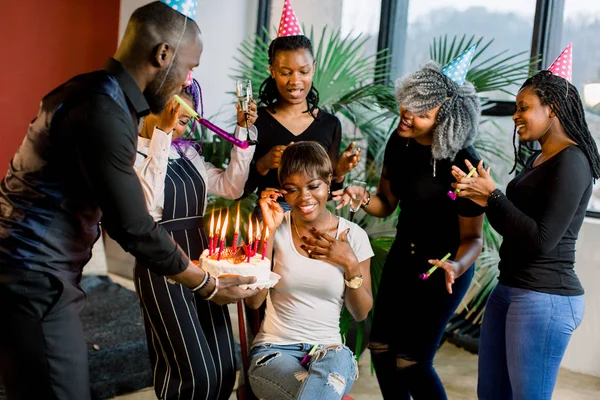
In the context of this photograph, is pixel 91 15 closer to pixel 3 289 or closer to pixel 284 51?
pixel 284 51

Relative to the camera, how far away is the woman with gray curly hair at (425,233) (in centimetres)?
254

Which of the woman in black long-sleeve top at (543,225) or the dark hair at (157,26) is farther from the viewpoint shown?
the woman in black long-sleeve top at (543,225)

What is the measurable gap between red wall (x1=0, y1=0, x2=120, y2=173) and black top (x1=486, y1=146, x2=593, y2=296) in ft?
11.9

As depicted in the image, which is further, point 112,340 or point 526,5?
point 526,5

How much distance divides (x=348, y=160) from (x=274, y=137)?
1.08 ft

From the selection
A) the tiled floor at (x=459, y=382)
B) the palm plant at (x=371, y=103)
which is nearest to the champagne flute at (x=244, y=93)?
the palm plant at (x=371, y=103)

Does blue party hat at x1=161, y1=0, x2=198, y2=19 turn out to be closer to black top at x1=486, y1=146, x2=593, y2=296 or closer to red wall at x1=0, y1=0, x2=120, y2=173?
black top at x1=486, y1=146, x2=593, y2=296

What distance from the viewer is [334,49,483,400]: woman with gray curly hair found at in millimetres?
2535

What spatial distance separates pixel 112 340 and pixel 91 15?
252cm

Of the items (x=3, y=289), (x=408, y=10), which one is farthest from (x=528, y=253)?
(x=408, y=10)

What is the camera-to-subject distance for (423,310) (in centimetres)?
256

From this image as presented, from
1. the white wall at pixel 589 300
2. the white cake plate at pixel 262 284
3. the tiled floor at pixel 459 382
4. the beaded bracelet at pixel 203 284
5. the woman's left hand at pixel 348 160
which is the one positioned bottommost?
the tiled floor at pixel 459 382

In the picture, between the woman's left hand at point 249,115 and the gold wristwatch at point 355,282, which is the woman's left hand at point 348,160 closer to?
the woman's left hand at point 249,115

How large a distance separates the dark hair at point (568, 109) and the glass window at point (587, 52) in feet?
6.22
